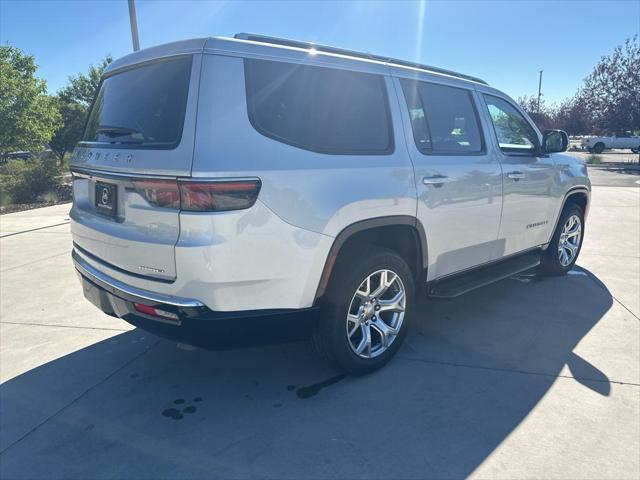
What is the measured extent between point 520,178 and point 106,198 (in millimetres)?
3425

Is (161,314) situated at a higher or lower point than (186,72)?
lower

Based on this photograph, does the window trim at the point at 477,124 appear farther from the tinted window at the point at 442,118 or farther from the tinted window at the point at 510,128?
the tinted window at the point at 510,128

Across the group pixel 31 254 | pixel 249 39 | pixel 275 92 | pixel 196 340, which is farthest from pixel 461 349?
pixel 31 254

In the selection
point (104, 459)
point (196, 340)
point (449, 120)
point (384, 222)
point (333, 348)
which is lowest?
point (104, 459)

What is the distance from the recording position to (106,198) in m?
2.73

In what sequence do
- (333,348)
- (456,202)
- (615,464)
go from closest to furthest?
(615,464)
(333,348)
(456,202)

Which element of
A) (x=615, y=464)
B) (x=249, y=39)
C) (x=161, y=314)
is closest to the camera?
(x=615, y=464)

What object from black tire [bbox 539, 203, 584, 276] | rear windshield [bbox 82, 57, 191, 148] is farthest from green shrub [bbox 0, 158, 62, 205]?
black tire [bbox 539, 203, 584, 276]

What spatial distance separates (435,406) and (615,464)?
37.1 inches

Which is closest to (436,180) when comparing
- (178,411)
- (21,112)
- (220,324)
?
(220,324)

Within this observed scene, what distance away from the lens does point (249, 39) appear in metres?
2.67

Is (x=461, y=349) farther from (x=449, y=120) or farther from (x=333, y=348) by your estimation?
(x=449, y=120)

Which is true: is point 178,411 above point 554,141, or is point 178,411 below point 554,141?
below

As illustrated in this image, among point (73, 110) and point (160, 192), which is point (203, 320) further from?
point (73, 110)
